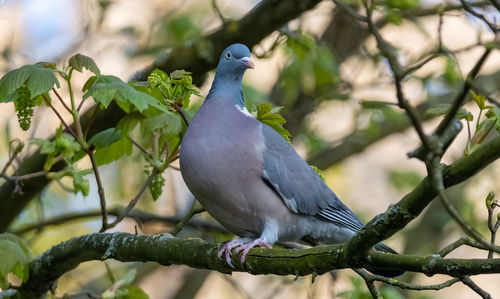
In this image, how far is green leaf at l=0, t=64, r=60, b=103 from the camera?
257 centimetres

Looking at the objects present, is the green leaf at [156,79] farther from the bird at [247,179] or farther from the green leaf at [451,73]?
the green leaf at [451,73]

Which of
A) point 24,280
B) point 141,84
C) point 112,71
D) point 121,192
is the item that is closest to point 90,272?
point 121,192

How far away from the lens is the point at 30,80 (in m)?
2.59

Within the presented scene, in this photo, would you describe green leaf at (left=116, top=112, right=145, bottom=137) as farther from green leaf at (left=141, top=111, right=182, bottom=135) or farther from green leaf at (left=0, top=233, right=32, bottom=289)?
green leaf at (left=0, top=233, right=32, bottom=289)

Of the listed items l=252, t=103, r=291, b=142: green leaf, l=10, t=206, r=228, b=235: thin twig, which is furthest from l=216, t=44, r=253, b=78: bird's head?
l=10, t=206, r=228, b=235: thin twig

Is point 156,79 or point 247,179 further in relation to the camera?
point 247,179

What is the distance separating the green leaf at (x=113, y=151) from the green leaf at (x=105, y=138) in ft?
0.39

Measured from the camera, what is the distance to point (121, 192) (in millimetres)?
6016

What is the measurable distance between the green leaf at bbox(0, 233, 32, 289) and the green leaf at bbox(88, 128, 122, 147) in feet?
1.87

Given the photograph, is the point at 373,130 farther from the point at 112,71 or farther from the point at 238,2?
the point at 112,71

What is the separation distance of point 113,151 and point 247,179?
2.35 ft

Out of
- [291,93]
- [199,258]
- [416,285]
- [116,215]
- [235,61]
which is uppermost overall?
[235,61]

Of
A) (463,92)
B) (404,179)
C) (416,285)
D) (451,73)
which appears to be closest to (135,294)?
(416,285)

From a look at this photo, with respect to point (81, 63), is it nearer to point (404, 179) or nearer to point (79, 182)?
point (79, 182)
